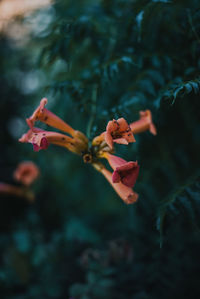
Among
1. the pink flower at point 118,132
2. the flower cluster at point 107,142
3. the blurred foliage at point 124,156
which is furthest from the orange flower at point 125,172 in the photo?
the blurred foliage at point 124,156

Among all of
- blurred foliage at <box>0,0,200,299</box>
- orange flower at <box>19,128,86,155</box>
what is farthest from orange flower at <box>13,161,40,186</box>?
orange flower at <box>19,128,86,155</box>

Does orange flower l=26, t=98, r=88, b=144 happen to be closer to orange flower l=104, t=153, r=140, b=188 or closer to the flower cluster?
the flower cluster

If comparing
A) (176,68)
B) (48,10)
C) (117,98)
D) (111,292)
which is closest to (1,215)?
(111,292)

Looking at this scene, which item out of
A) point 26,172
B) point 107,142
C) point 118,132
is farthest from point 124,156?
point 26,172

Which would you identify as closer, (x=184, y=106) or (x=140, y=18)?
(x=140, y=18)

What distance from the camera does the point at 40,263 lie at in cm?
273

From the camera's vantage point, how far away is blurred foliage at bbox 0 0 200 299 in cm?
175

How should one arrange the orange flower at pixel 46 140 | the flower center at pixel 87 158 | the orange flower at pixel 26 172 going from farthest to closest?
the orange flower at pixel 26 172 < the flower center at pixel 87 158 < the orange flower at pixel 46 140

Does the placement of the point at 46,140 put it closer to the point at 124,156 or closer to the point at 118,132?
the point at 118,132

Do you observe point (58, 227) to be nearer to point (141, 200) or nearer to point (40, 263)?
point (40, 263)

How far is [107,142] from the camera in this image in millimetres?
1295

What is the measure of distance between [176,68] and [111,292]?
6.19 ft

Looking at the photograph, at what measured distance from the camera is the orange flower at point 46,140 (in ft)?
4.72

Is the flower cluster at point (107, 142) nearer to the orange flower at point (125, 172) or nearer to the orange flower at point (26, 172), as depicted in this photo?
the orange flower at point (125, 172)
